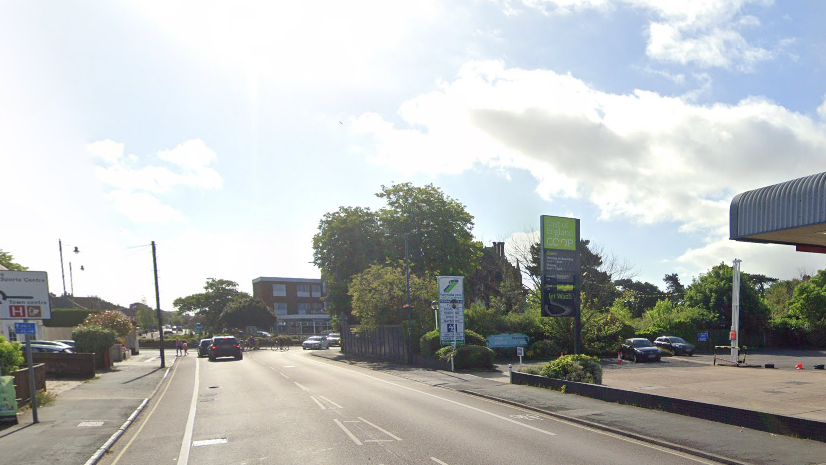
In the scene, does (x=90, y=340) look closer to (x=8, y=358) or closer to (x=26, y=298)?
(x=8, y=358)

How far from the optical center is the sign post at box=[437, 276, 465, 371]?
3120 centimetres

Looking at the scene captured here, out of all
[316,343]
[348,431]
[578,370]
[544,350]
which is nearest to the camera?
[348,431]

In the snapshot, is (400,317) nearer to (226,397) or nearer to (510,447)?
(226,397)

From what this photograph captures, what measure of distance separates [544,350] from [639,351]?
578cm

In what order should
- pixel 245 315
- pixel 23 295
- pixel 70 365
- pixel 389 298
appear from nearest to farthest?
pixel 23 295
pixel 70 365
pixel 389 298
pixel 245 315

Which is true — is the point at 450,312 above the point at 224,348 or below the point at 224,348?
above

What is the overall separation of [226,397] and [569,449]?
533 inches

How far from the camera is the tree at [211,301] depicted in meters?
88.1

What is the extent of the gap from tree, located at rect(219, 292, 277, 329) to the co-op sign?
67.1m

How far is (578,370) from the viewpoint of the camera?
20.2 meters

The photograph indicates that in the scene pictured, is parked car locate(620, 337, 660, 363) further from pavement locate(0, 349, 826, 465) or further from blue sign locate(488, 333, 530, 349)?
blue sign locate(488, 333, 530, 349)

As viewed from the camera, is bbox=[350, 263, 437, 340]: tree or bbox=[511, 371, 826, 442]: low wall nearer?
bbox=[511, 371, 826, 442]: low wall

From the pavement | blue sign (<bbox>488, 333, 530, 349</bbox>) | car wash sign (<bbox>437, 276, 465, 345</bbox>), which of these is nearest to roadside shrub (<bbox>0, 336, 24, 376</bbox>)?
the pavement

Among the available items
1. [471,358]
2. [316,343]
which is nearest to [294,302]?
[316,343]
